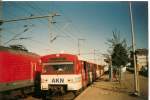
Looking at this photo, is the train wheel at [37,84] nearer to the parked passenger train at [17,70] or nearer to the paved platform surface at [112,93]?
the parked passenger train at [17,70]

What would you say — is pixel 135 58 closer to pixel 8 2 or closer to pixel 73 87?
pixel 73 87

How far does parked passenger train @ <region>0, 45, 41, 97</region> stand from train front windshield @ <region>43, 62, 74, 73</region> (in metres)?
0.62

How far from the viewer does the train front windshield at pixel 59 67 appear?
13.1 meters

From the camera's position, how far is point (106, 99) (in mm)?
12062

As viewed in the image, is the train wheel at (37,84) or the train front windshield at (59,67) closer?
the train front windshield at (59,67)

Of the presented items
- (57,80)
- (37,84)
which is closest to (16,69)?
(57,80)

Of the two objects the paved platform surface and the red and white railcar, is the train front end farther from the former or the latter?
the paved platform surface

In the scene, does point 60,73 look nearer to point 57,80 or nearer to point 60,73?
point 60,73

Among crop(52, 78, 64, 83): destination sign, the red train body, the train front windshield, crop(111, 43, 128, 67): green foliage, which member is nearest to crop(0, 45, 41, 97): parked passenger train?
the red train body

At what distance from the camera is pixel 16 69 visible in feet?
41.9

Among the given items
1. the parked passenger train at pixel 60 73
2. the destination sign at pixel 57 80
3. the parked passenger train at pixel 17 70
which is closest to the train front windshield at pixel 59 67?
the parked passenger train at pixel 60 73

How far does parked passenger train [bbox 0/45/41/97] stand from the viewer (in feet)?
38.0

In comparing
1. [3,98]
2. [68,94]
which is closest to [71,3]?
[3,98]

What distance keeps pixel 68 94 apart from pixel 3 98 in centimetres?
396
